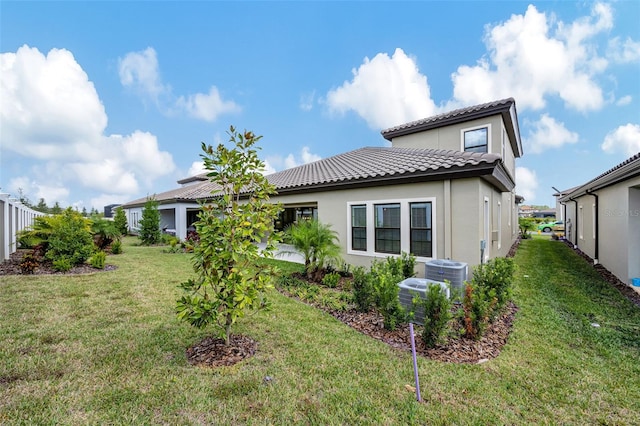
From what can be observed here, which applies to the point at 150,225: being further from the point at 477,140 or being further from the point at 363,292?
the point at 477,140

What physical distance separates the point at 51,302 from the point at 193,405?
575cm

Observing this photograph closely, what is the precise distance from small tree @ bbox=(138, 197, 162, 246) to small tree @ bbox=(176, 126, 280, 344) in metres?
16.8

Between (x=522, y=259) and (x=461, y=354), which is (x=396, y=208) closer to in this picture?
(x=461, y=354)

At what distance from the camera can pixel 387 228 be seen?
28.1 feet

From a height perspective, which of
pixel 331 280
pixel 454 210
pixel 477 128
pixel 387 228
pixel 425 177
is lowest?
pixel 331 280

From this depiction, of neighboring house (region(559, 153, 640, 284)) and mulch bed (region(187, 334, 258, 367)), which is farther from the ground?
neighboring house (region(559, 153, 640, 284))

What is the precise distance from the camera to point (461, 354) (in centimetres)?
412

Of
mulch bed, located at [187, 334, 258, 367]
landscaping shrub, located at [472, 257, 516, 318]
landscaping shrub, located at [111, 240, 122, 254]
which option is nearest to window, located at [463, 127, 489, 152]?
landscaping shrub, located at [472, 257, 516, 318]

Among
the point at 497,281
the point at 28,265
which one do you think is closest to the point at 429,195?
the point at 497,281

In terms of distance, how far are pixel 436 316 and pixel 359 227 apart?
523cm

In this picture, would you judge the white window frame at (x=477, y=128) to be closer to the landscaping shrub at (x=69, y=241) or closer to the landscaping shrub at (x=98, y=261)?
the landscaping shrub at (x=98, y=261)

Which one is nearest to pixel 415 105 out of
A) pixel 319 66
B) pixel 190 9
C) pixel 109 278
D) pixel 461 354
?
pixel 319 66

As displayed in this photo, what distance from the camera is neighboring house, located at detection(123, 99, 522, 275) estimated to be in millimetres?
7156

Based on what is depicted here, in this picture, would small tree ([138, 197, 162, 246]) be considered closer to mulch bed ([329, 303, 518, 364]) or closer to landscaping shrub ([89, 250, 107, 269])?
landscaping shrub ([89, 250, 107, 269])
